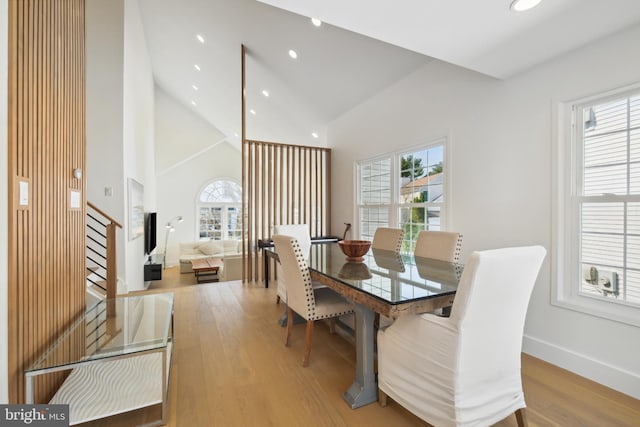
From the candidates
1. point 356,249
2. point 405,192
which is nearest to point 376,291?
point 356,249

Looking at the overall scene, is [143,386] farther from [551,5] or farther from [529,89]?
[529,89]

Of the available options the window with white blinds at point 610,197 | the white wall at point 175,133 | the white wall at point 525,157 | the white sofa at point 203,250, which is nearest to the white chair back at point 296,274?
the white wall at point 525,157

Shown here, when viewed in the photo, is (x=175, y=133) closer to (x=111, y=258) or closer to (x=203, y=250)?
(x=203, y=250)

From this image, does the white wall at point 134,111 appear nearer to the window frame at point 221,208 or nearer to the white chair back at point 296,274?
the white chair back at point 296,274

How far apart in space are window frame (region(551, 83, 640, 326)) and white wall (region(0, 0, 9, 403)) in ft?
10.4

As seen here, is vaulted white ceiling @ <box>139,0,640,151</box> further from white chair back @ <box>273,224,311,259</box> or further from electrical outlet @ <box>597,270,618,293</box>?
white chair back @ <box>273,224,311,259</box>

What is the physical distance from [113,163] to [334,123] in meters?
3.51

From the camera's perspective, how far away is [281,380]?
193cm

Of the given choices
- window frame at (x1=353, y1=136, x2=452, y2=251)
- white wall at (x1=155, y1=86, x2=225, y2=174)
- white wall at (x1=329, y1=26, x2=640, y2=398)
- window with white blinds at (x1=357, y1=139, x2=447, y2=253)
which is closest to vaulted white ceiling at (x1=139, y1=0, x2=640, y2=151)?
white wall at (x1=329, y1=26, x2=640, y2=398)

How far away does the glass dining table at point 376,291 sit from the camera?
145 cm

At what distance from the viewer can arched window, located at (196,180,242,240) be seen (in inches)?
349

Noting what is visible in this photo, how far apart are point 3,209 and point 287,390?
1.71 metres

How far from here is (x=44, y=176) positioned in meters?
1.44

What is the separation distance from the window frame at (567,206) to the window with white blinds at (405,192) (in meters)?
1.06
